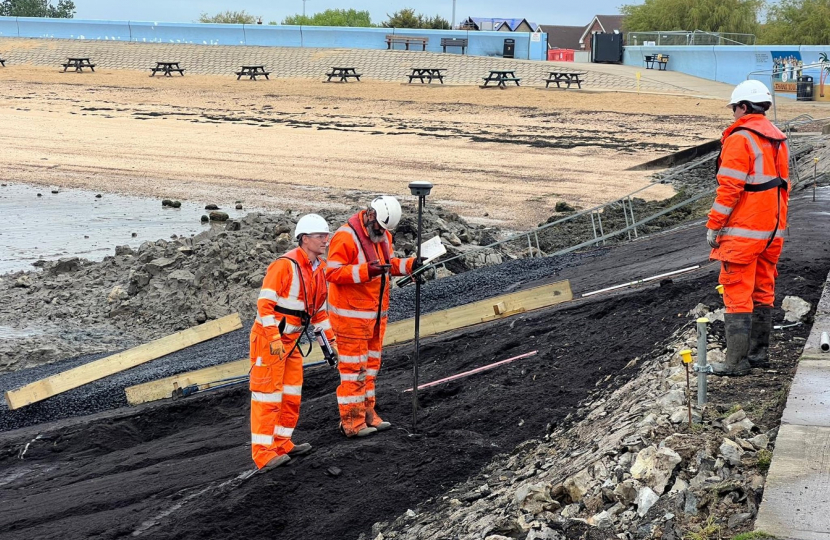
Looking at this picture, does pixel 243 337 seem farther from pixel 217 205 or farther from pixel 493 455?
pixel 217 205

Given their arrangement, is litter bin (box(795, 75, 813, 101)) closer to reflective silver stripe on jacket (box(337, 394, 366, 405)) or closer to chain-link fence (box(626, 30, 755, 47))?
chain-link fence (box(626, 30, 755, 47))

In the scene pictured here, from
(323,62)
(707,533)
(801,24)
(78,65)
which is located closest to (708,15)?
(801,24)

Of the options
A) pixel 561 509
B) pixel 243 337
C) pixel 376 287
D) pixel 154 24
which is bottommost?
pixel 243 337

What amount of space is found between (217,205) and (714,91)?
1235 inches

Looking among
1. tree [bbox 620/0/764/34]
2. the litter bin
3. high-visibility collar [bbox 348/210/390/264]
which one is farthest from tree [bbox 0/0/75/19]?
high-visibility collar [bbox 348/210/390/264]

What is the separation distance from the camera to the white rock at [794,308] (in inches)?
307

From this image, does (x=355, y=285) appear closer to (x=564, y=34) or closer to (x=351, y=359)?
(x=351, y=359)

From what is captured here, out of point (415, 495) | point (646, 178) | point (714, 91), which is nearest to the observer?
point (415, 495)

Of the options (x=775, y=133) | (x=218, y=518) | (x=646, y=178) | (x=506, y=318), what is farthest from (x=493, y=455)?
(x=646, y=178)

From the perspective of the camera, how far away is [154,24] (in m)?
65.2

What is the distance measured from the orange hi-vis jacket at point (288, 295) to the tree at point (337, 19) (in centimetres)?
10274

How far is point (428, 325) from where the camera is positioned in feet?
35.3

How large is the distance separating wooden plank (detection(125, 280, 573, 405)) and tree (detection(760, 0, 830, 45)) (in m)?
56.4

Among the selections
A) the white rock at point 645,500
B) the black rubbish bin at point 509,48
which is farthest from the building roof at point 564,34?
the white rock at point 645,500
